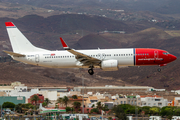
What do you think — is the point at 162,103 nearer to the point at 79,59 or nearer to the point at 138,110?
the point at 138,110

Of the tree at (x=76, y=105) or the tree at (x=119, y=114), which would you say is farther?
the tree at (x=76, y=105)

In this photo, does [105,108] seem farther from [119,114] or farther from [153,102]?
[153,102]

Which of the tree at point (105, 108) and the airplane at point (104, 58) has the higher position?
the airplane at point (104, 58)

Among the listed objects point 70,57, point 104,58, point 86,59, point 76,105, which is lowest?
point 76,105

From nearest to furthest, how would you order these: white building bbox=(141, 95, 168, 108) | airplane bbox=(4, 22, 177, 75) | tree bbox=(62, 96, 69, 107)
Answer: airplane bbox=(4, 22, 177, 75) → tree bbox=(62, 96, 69, 107) → white building bbox=(141, 95, 168, 108)

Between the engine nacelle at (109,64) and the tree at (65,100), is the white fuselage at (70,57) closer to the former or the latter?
the engine nacelle at (109,64)

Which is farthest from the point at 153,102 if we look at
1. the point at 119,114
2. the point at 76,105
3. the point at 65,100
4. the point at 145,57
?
the point at 145,57

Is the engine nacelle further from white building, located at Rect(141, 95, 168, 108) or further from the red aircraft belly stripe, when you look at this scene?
white building, located at Rect(141, 95, 168, 108)

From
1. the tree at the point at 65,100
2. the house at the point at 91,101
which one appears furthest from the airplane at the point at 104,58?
the house at the point at 91,101

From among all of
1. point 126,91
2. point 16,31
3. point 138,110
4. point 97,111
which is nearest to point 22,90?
point 126,91

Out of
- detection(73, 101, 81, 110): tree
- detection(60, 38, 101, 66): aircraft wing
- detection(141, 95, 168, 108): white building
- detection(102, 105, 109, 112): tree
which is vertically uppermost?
detection(60, 38, 101, 66): aircraft wing

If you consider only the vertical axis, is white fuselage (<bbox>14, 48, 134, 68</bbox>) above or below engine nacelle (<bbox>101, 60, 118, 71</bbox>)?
above

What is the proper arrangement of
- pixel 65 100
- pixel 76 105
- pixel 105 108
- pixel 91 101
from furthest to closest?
1. pixel 91 101
2. pixel 65 100
3. pixel 76 105
4. pixel 105 108

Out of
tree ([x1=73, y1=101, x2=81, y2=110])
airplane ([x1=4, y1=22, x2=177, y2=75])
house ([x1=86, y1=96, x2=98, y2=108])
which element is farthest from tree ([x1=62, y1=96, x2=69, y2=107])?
airplane ([x1=4, y1=22, x2=177, y2=75])
